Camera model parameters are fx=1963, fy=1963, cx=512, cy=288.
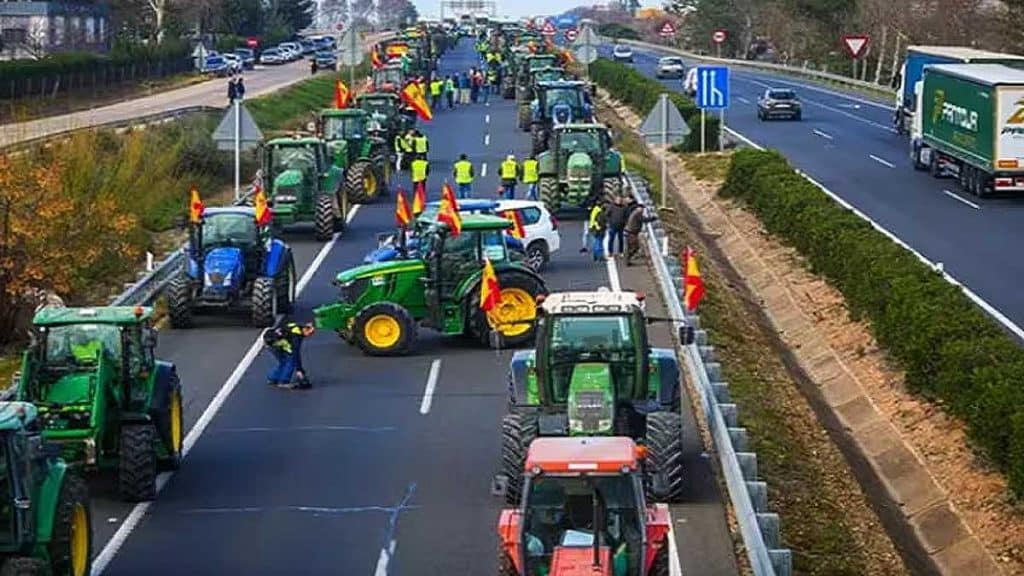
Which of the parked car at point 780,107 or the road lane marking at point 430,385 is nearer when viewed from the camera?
the road lane marking at point 430,385

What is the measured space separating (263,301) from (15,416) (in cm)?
1584

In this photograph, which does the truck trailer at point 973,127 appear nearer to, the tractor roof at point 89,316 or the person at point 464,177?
the person at point 464,177

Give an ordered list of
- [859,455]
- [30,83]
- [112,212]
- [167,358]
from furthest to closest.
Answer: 1. [30,83]
2. [112,212]
3. [167,358]
4. [859,455]

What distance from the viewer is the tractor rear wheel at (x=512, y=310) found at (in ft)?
97.5

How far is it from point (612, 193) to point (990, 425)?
2129cm

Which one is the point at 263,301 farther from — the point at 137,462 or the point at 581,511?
the point at 581,511

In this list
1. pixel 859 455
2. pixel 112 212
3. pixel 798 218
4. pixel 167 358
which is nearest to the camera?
pixel 859 455

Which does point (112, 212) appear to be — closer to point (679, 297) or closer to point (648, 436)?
point (679, 297)

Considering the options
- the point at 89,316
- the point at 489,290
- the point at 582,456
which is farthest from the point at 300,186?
the point at 582,456

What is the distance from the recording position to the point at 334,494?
853 inches

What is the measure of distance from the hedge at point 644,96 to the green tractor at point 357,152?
330 inches

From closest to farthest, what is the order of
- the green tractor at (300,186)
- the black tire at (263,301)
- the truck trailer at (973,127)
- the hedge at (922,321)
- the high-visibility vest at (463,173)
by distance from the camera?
the hedge at (922,321)
the black tire at (263,301)
the green tractor at (300,186)
the high-visibility vest at (463,173)
the truck trailer at (973,127)

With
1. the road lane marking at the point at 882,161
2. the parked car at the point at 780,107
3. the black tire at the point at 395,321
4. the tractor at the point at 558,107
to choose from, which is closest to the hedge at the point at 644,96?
the tractor at the point at 558,107

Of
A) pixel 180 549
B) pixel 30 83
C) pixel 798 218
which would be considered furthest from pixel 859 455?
pixel 30 83
